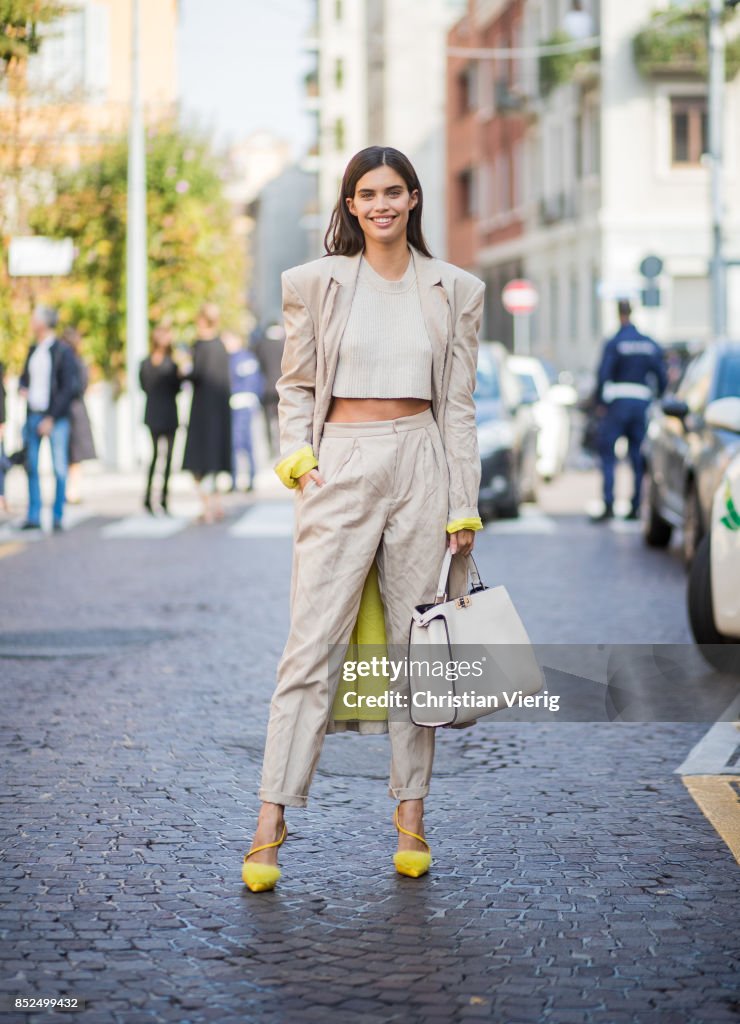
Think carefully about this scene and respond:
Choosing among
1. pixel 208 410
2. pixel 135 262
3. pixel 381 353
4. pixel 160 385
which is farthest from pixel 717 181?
pixel 381 353

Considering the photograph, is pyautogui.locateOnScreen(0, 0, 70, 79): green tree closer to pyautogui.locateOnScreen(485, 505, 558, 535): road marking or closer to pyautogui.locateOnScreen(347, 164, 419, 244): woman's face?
A: pyautogui.locateOnScreen(485, 505, 558, 535): road marking

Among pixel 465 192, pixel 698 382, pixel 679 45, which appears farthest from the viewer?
pixel 465 192

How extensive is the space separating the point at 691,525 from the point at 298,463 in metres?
8.26

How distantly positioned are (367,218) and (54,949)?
197 centimetres

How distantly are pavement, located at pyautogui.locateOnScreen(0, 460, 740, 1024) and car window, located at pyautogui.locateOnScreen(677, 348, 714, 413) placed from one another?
3767mm

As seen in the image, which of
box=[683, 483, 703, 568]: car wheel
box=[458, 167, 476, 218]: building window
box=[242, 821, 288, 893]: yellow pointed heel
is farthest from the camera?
box=[458, 167, 476, 218]: building window

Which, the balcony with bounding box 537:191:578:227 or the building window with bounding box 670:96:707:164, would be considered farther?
the balcony with bounding box 537:191:578:227

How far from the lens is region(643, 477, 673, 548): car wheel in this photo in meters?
15.1

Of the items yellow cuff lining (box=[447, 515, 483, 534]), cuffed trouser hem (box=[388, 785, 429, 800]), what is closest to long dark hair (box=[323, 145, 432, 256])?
yellow cuff lining (box=[447, 515, 483, 534])

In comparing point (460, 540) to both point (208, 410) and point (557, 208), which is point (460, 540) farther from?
point (557, 208)

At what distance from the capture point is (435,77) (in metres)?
81.4

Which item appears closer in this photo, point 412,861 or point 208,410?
point 412,861

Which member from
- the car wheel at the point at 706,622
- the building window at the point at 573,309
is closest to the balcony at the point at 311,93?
the building window at the point at 573,309

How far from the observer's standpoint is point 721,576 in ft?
26.4
